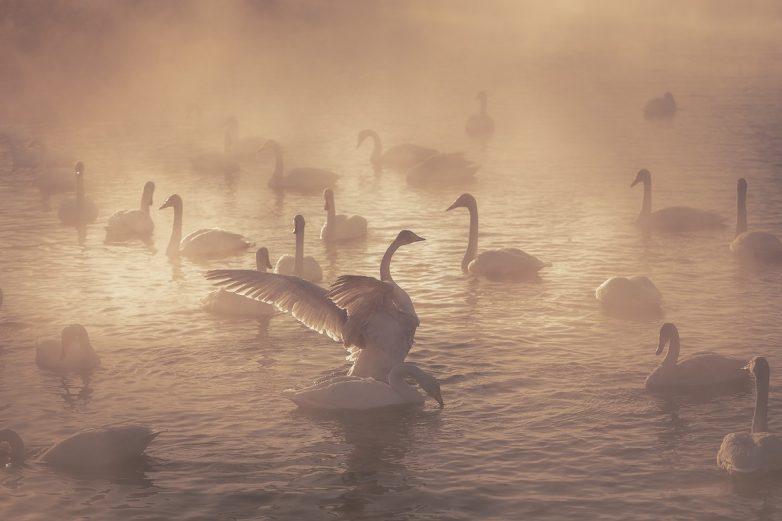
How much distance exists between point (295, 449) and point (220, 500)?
1.53m

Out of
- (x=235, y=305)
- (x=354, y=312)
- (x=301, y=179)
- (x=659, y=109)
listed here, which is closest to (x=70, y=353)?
(x=235, y=305)

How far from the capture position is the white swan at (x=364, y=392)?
51.3 feet

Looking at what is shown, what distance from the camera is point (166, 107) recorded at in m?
46.9

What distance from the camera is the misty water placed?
13.8 metres

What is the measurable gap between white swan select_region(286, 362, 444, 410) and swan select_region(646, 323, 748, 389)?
115 inches

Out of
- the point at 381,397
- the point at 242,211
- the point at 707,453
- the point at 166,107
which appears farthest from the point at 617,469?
the point at 166,107

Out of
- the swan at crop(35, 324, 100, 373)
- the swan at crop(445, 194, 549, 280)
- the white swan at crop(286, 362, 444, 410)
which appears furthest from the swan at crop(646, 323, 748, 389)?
the swan at crop(35, 324, 100, 373)

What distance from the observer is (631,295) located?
20.2 metres

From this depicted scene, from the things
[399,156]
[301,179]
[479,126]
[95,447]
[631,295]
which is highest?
[479,126]

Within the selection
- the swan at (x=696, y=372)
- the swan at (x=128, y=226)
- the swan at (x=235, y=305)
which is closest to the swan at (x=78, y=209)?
the swan at (x=128, y=226)

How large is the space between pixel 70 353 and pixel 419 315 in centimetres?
570

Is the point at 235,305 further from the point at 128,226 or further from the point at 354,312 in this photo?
the point at 128,226

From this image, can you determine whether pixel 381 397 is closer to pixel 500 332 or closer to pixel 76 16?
pixel 500 332

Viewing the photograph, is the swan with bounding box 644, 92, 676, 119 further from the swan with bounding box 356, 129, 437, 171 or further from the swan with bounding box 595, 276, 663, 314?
the swan with bounding box 595, 276, 663, 314
